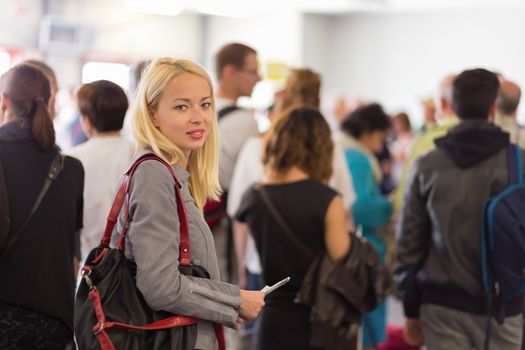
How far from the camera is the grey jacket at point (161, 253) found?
167 centimetres

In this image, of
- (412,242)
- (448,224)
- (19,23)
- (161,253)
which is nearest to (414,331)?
(412,242)

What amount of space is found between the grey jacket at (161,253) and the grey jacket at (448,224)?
1.24 meters

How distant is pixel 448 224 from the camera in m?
2.75

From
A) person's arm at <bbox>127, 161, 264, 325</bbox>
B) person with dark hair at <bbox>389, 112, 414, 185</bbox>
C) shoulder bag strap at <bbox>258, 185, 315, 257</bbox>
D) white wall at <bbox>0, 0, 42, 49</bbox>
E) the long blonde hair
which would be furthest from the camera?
white wall at <bbox>0, 0, 42, 49</bbox>

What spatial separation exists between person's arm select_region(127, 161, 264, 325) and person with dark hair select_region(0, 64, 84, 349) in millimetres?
584

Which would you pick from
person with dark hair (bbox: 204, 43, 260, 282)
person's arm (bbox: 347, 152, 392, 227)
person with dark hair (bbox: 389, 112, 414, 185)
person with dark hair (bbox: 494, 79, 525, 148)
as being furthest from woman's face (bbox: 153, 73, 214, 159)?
person with dark hair (bbox: 389, 112, 414, 185)

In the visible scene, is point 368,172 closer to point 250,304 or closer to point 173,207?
point 250,304

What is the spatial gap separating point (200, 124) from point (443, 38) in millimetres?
11029

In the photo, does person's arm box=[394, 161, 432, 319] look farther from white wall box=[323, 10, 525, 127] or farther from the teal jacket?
white wall box=[323, 10, 525, 127]

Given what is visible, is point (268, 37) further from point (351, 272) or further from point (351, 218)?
point (351, 272)

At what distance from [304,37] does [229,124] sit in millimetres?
9357

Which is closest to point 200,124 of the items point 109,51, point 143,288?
point 143,288

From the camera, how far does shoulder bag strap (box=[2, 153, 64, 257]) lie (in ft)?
7.02

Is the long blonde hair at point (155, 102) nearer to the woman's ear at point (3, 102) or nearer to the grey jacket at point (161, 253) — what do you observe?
the grey jacket at point (161, 253)
